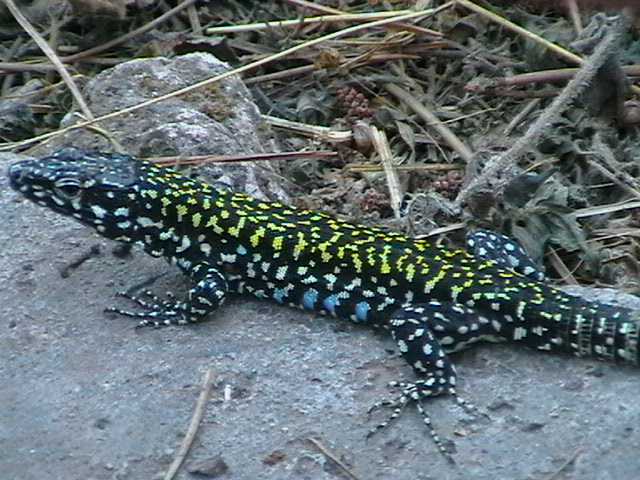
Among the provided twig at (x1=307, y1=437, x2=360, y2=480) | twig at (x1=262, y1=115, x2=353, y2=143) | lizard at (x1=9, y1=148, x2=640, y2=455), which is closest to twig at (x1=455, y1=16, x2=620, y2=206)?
lizard at (x1=9, y1=148, x2=640, y2=455)

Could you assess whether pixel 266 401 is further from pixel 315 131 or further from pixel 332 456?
pixel 315 131

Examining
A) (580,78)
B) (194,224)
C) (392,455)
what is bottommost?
(392,455)

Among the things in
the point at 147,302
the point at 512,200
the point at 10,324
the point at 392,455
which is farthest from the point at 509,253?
the point at 10,324

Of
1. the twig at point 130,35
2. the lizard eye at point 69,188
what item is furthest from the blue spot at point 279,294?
the twig at point 130,35

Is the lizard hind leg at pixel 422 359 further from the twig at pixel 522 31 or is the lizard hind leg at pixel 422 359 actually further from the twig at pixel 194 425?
the twig at pixel 522 31

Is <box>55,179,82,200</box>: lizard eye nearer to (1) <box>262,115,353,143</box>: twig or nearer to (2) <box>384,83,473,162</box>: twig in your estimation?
(1) <box>262,115,353,143</box>: twig

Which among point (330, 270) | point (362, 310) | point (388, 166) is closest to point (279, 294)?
point (330, 270)

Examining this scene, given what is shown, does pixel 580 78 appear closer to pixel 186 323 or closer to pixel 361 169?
pixel 361 169
